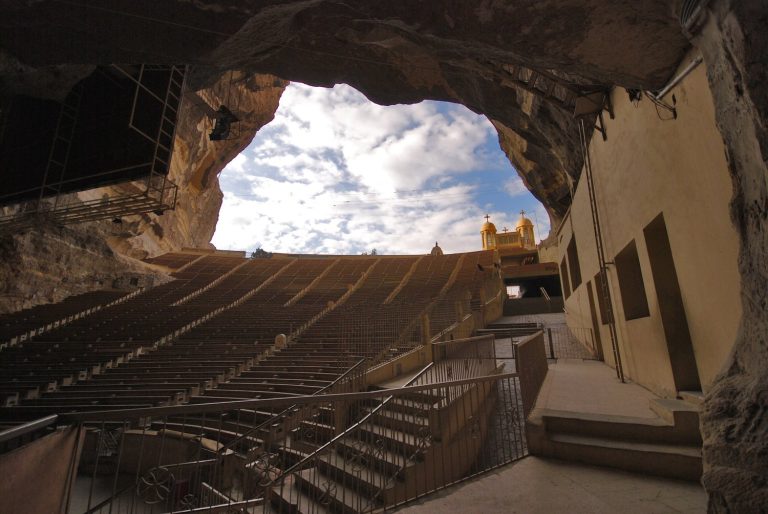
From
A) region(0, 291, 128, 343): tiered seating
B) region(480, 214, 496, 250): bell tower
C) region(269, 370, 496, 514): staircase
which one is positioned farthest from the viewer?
region(480, 214, 496, 250): bell tower

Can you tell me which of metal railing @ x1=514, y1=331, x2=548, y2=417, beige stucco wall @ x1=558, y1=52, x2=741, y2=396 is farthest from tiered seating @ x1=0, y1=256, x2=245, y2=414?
beige stucco wall @ x1=558, y1=52, x2=741, y2=396

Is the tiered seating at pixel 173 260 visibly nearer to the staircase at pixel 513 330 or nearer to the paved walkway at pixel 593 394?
the staircase at pixel 513 330

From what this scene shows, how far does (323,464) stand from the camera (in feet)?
17.4

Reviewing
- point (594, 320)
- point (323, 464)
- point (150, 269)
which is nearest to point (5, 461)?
point (323, 464)

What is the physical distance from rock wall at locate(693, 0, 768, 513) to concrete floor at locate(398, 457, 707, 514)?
47.8 inches

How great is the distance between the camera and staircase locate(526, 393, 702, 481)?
372 cm

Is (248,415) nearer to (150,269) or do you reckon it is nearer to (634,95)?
(634,95)

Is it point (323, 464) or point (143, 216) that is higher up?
point (143, 216)

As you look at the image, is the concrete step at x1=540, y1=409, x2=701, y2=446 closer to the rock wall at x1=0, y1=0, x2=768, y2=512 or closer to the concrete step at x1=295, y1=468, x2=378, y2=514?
the rock wall at x1=0, y1=0, x2=768, y2=512

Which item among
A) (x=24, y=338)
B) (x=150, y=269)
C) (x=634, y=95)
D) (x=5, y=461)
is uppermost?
(x=150, y=269)

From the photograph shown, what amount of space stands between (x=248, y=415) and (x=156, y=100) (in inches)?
367

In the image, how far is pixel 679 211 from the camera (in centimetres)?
448

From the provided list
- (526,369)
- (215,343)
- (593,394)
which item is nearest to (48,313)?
(215,343)

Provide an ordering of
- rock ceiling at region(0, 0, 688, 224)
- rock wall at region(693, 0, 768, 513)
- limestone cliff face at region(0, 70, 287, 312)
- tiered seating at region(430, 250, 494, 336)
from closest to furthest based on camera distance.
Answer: rock wall at region(693, 0, 768, 513), rock ceiling at region(0, 0, 688, 224), tiered seating at region(430, 250, 494, 336), limestone cliff face at region(0, 70, 287, 312)
